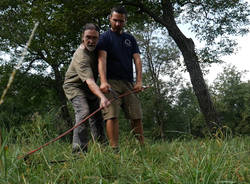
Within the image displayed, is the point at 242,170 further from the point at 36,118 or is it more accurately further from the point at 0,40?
the point at 0,40

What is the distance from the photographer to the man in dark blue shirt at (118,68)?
299cm

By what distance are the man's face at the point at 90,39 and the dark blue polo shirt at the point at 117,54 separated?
0.40 ft

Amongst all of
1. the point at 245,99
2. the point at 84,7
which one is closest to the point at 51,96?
the point at 84,7

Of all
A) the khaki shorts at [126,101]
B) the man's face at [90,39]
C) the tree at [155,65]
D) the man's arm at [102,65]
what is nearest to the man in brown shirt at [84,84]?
the man's face at [90,39]

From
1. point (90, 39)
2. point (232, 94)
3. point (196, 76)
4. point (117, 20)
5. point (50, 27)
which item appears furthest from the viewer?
point (232, 94)

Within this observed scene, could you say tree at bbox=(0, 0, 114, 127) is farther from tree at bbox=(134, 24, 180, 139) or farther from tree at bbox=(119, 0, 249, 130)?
tree at bbox=(134, 24, 180, 139)

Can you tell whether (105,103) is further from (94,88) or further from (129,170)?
→ (129,170)

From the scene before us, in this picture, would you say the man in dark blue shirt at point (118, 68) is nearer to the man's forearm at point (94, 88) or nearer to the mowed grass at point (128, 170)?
the man's forearm at point (94, 88)

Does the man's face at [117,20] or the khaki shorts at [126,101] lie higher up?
the man's face at [117,20]

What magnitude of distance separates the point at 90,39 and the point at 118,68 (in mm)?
540

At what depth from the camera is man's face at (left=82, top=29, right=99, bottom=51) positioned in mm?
2803

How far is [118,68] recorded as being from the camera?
125 inches

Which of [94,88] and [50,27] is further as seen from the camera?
[50,27]

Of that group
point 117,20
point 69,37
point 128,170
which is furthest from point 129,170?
point 69,37
